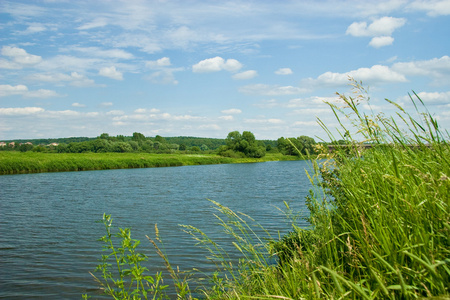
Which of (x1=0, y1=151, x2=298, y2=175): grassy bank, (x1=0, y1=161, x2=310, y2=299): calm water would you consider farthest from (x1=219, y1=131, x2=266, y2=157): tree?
(x1=0, y1=161, x2=310, y2=299): calm water

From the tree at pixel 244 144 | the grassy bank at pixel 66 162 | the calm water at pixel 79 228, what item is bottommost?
the calm water at pixel 79 228

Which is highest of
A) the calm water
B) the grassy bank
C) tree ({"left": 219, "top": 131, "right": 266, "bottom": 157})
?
tree ({"left": 219, "top": 131, "right": 266, "bottom": 157})

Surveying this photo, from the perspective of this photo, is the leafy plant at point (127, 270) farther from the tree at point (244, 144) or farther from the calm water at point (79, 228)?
the tree at point (244, 144)

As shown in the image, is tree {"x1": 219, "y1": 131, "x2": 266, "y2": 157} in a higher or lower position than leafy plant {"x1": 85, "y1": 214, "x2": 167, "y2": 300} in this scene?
Answer: higher

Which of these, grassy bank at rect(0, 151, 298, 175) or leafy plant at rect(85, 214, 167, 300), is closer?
leafy plant at rect(85, 214, 167, 300)

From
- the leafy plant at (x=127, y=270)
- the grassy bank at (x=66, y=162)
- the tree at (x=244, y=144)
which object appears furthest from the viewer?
the tree at (x=244, y=144)

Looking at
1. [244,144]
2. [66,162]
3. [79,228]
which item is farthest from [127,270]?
[244,144]

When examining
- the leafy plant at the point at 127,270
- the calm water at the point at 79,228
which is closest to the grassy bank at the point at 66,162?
the calm water at the point at 79,228

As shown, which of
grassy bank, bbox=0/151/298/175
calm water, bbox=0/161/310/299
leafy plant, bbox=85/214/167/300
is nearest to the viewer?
leafy plant, bbox=85/214/167/300

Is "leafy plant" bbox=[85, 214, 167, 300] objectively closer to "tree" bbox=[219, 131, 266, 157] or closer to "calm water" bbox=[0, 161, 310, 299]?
"calm water" bbox=[0, 161, 310, 299]

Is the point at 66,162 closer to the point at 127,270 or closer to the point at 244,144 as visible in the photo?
the point at 127,270

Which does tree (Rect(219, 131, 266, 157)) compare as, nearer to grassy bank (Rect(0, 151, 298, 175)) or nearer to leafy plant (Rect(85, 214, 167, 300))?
grassy bank (Rect(0, 151, 298, 175))

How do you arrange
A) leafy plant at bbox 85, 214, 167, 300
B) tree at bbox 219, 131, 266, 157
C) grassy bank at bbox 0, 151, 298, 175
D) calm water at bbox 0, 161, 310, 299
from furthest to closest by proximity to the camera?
tree at bbox 219, 131, 266, 157 < grassy bank at bbox 0, 151, 298, 175 < calm water at bbox 0, 161, 310, 299 < leafy plant at bbox 85, 214, 167, 300

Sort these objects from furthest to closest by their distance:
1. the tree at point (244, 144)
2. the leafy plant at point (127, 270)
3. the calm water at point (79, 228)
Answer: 1. the tree at point (244, 144)
2. the calm water at point (79, 228)
3. the leafy plant at point (127, 270)
